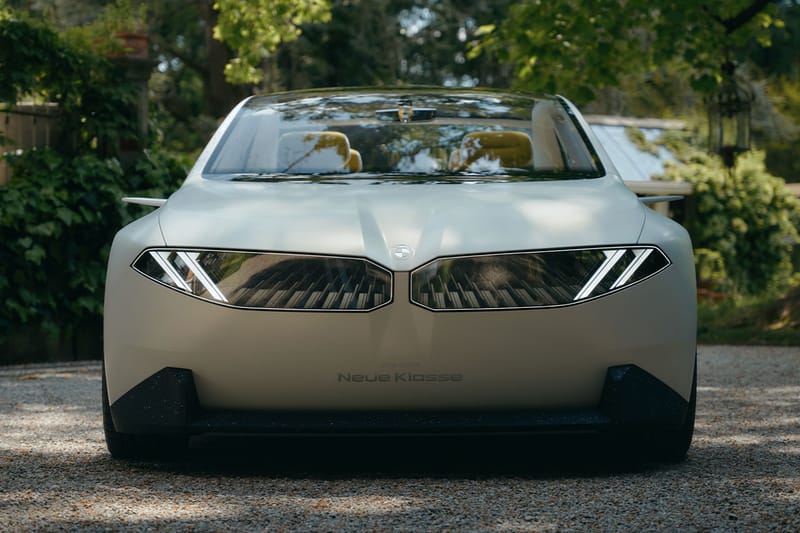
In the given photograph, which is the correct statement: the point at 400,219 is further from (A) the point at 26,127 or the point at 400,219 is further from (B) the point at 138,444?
(A) the point at 26,127

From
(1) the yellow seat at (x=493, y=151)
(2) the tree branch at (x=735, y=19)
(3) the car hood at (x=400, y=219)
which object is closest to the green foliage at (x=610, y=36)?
(2) the tree branch at (x=735, y=19)

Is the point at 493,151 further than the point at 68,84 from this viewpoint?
No

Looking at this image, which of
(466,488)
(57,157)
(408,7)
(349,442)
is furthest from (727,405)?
(408,7)

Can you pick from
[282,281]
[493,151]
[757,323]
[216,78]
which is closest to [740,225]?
[757,323]

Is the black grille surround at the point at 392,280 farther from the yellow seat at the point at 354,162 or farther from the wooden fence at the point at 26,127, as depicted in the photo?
the wooden fence at the point at 26,127

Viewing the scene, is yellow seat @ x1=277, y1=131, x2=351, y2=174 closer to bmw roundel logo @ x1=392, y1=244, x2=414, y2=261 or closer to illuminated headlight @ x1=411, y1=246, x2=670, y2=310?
bmw roundel logo @ x1=392, y1=244, x2=414, y2=261

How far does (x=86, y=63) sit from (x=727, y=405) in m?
5.78

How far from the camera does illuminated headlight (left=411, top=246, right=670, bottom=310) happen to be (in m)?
3.70

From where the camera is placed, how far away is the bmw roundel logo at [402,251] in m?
3.72

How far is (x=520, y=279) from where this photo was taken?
3.75m

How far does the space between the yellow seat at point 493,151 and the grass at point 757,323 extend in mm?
6727

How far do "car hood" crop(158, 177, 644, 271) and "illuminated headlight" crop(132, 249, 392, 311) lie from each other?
0.11 ft

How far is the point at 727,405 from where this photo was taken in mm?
6387

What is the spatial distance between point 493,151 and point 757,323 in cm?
805
